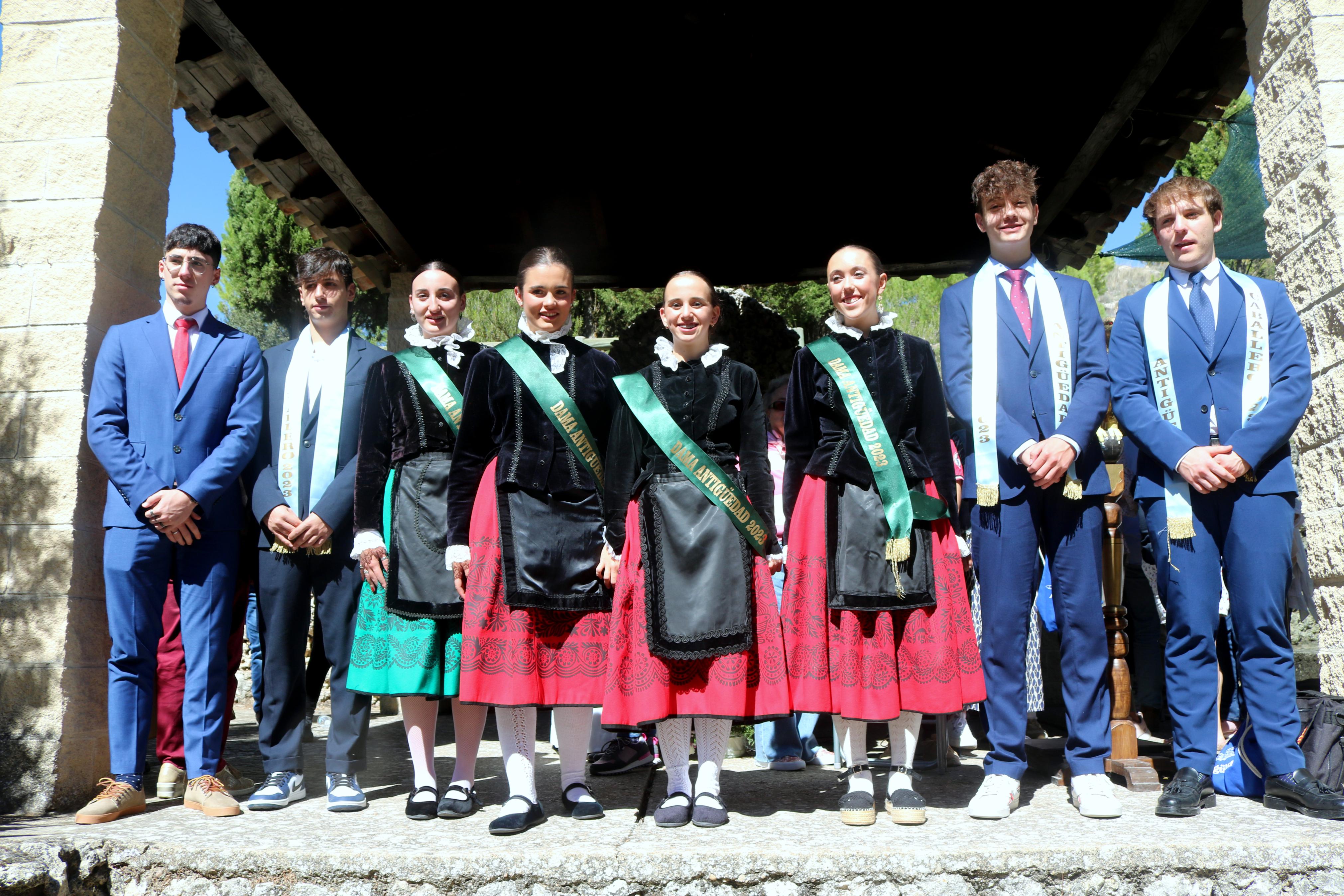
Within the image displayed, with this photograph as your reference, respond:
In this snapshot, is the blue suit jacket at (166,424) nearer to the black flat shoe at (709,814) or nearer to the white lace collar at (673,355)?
the white lace collar at (673,355)

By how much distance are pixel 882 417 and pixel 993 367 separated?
0.45m

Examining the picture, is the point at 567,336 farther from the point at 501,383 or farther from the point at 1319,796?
the point at 1319,796

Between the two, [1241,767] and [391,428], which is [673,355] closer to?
[391,428]

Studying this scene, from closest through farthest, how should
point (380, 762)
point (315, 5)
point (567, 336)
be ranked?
point (567, 336)
point (380, 762)
point (315, 5)

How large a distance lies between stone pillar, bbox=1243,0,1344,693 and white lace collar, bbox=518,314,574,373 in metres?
2.72

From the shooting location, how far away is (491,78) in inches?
234

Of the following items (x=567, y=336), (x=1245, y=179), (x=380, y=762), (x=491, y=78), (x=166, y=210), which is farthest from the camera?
(x=1245, y=179)

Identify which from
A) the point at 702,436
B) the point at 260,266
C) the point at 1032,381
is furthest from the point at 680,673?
the point at 260,266

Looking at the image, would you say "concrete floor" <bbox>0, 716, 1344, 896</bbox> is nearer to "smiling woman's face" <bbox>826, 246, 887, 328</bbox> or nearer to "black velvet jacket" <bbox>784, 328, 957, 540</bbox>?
"black velvet jacket" <bbox>784, 328, 957, 540</bbox>

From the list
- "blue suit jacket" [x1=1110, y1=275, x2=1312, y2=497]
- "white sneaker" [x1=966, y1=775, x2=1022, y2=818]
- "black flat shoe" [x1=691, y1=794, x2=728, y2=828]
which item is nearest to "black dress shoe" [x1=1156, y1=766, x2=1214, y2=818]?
"white sneaker" [x1=966, y1=775, x2=1022, y2=818]

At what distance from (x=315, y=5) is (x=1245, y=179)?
28.4 ft

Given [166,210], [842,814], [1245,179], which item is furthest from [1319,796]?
[1245,179]

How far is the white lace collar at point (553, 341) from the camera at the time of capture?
3.37 m

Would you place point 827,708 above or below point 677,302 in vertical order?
below
